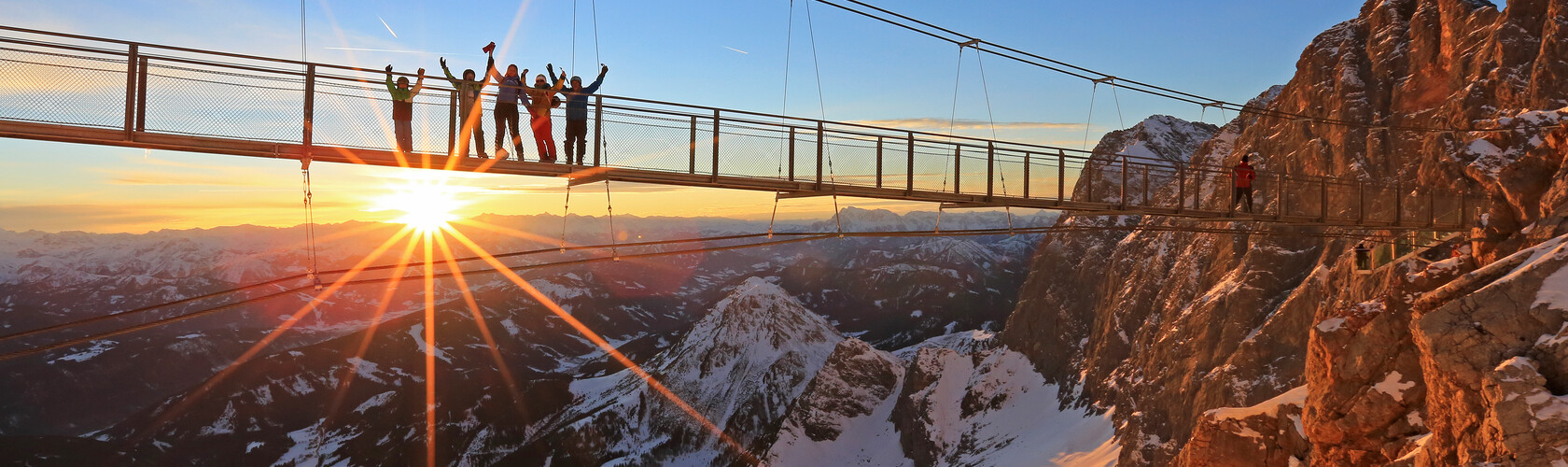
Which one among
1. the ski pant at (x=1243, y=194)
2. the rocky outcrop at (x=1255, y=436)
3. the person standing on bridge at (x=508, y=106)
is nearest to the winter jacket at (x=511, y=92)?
the person standing on bridge at (x=508, y=106)

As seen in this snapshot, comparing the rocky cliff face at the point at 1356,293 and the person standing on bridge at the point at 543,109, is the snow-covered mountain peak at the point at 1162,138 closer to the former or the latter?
the rocky cliff face at the point at 1356,293

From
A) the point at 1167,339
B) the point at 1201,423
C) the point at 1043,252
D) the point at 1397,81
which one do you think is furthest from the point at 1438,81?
the point at 1043,252

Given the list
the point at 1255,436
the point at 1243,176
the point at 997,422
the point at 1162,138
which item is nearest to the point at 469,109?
the point at 1243,176

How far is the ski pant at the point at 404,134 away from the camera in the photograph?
76.1 feet

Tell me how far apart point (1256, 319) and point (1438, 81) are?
976 inches

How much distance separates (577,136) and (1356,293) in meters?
51.1

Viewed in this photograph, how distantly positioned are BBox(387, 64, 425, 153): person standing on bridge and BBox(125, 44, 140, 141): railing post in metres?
4.70

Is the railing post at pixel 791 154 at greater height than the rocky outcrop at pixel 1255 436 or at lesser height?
greater

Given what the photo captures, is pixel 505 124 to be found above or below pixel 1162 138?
below

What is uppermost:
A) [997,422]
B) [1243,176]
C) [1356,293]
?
[1243,176]

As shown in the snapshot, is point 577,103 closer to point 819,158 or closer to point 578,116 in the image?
point 578,116

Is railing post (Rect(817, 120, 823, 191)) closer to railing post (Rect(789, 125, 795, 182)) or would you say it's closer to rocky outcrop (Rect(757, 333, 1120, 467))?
railing post (Rect(789, 125, 795, 182))

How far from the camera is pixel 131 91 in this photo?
2031cm

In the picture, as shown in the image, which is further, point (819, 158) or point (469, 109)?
point (819, 158)
